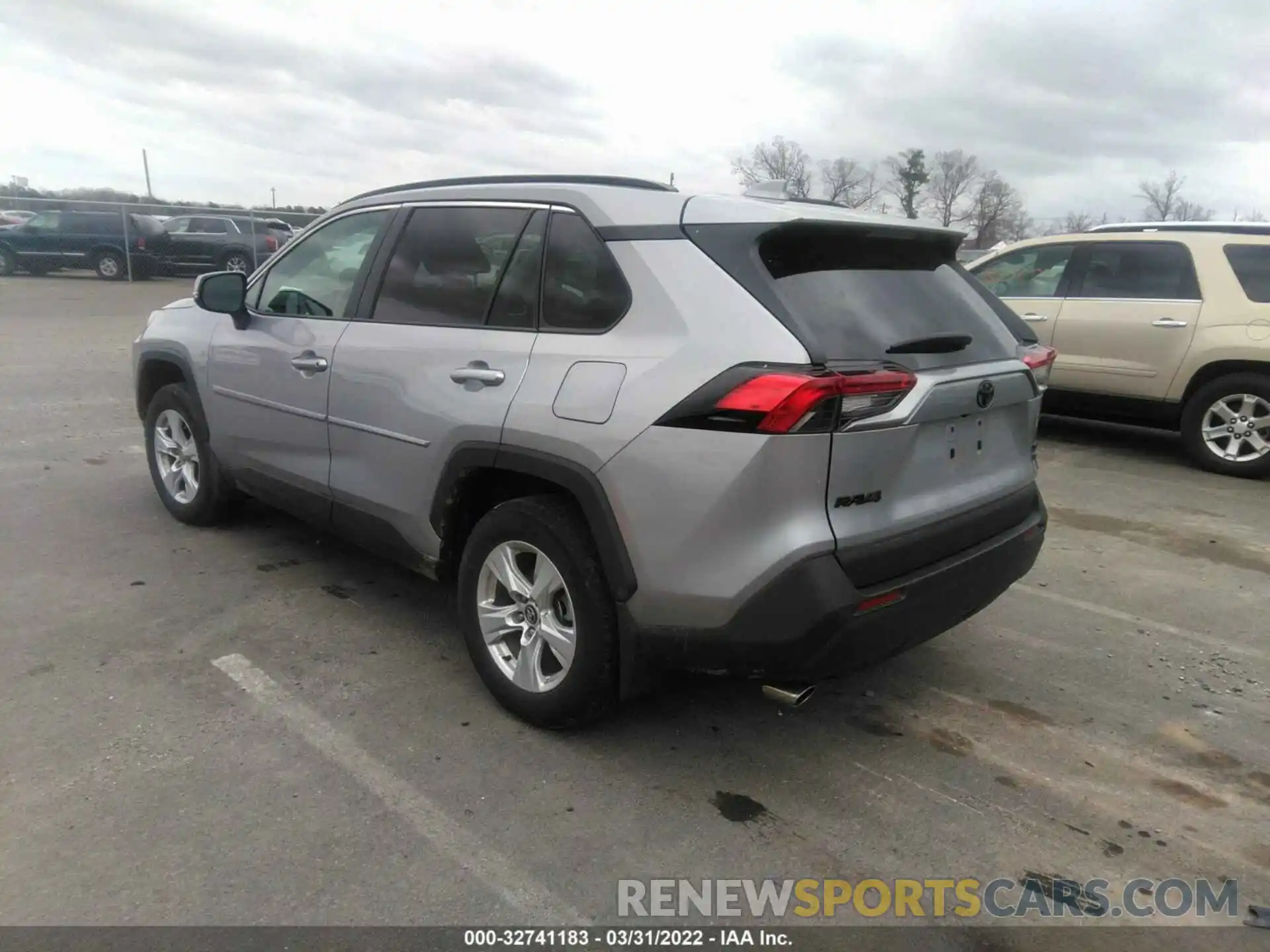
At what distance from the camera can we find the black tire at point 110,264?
2222 cm

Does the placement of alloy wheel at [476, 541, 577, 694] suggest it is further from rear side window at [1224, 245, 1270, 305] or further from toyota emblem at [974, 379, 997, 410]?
rear side window at [1224, 245, 1270, 305]

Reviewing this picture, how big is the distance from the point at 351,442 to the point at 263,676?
38.4 inches

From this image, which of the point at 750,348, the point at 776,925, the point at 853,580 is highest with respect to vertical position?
the point at 750,348

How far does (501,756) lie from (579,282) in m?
1.59

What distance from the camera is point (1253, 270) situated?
695 centimetres

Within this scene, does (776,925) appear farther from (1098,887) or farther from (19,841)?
(19,841)

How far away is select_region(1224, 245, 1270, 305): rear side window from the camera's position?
6.89m

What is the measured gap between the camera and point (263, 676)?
11.3ft

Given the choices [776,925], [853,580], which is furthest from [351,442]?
[776,925]

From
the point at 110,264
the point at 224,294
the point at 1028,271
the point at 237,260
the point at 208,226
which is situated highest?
the point at 208,226

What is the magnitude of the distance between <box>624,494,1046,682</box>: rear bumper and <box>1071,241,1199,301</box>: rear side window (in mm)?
5721
